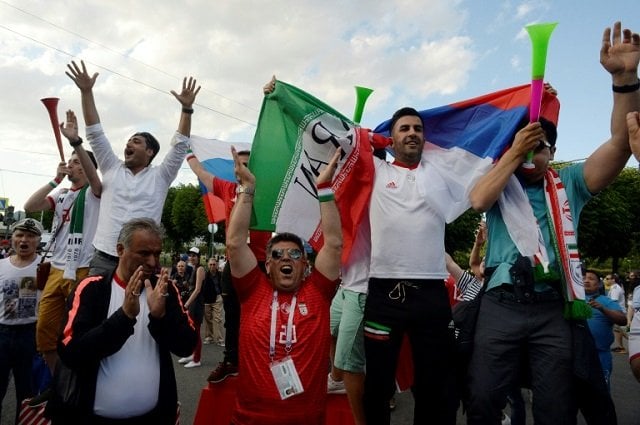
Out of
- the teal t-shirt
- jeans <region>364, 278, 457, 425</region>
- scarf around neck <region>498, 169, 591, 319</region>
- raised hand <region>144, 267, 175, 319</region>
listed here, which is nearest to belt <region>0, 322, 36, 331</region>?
raised hand <region>144, 267, 175, 319</region>

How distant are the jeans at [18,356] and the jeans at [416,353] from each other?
10.5ft

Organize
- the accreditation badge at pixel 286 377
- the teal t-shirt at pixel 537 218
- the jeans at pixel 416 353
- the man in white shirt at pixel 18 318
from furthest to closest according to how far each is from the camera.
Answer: the man in white shirt at pixel 18 318
the jeans at pixel 416 353
the teal t-shirt at pixel 537 218
the accreditation badge at pixel 286 377

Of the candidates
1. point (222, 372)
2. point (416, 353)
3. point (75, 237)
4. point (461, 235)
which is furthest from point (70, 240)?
point (461, 235)

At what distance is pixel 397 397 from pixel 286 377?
13.5ft

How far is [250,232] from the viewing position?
375 cm

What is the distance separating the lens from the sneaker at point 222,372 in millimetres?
3461

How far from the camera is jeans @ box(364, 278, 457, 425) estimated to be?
303 centimetres

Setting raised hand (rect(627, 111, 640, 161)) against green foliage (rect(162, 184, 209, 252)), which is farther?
green foliage (rect(162, 184, 209, 252))

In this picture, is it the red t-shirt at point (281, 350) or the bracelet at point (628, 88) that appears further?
the red t-shirt at point (281, 350)

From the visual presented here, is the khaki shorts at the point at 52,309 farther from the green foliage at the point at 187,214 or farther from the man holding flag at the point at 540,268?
the green foliage at the point at 187,214

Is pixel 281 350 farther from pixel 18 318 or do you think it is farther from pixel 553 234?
pixel 18 318

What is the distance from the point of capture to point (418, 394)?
3076mm

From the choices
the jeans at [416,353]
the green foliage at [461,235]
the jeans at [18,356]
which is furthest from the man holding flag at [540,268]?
the green foliage at [461,235]

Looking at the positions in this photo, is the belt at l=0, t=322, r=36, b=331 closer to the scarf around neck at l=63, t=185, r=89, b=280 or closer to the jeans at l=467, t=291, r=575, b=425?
the scarf around neck at l=63, t=185, r=89, b=280
